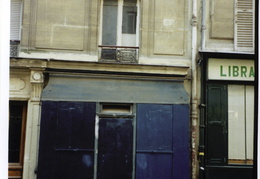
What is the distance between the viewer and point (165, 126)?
20.6ft

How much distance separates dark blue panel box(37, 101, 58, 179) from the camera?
5953 mm

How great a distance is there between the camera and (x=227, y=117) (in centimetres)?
648

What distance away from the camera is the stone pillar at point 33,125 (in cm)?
606

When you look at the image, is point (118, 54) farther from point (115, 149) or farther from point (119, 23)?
point (115, 149)

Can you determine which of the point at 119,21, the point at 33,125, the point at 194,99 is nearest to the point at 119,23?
the point at 119,21

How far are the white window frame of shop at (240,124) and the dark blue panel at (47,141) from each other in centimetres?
404

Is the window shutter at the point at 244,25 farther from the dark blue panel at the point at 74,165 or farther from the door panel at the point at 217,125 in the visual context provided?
the dark blue panel at the point at 74,165

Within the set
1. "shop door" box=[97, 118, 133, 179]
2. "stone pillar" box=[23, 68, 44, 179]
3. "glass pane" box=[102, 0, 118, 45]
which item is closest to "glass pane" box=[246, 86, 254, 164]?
"shop door" box=[97, 118, 133, 179]

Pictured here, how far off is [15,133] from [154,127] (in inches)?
124

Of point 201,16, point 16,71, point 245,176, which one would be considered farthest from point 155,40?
point 245,176

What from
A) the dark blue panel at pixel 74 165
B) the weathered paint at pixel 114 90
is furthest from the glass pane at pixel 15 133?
the dark blue panel at pixel 74 165

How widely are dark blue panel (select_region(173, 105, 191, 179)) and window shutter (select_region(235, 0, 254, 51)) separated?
2.06 m

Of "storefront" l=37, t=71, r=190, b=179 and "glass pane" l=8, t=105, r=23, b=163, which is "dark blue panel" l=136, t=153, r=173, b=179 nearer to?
"storefront" l=37, t=71, r=190, b=179
